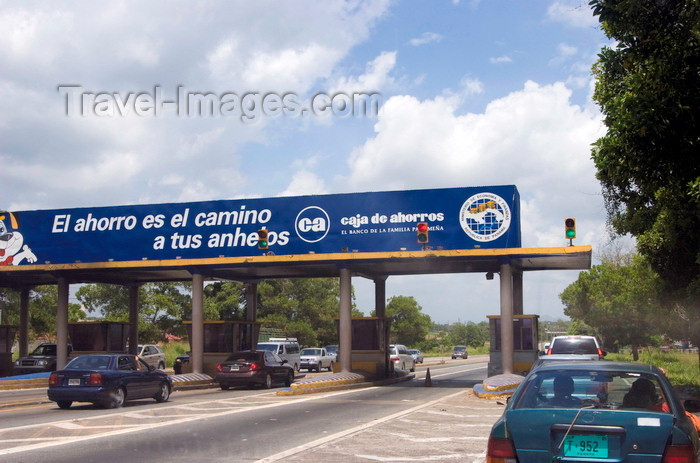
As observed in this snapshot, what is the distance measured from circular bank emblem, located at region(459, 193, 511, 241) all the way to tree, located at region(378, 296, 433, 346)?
199 ft

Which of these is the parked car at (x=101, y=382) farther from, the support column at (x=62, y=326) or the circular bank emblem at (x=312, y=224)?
the support column at (x=62, y=326)

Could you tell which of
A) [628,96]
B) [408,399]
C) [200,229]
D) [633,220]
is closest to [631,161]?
[628,96]

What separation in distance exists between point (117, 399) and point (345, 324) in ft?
38.2

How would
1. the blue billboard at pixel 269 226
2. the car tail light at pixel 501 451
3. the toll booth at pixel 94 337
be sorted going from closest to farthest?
the car tail light at pixel 501 451, the blue billboard at pixel 269 226, the toll booth at pixel 94 337

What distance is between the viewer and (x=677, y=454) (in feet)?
18.4

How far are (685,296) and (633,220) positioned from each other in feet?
9.51

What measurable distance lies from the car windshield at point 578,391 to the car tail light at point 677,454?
0.71m

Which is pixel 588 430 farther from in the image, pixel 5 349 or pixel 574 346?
pixel 5 349

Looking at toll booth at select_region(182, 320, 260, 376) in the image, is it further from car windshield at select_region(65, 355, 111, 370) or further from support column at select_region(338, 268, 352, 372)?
car windshield at select_region(65, 355, 111, 370)

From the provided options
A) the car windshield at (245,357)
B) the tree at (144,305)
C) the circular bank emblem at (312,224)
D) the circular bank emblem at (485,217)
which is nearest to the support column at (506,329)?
the circular bank emblem at (485,217)

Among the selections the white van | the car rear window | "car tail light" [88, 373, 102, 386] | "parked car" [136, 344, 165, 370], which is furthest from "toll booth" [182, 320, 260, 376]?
the car rear window

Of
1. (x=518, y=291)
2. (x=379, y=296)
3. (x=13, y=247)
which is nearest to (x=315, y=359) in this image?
(x=379, y=296)

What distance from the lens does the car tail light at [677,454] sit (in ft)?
18.3

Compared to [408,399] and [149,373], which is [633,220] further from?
[149,373]
